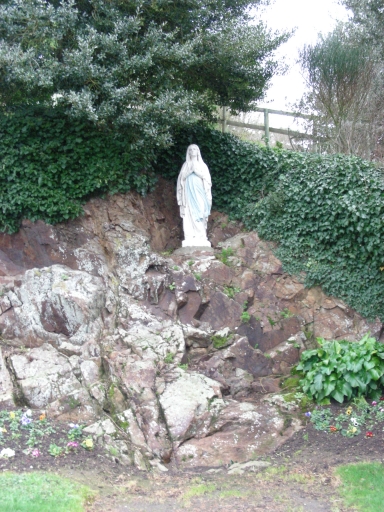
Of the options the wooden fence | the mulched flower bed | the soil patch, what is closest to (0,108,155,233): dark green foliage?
the mulched flower bed

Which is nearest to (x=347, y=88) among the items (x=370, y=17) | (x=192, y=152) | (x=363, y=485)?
(x=370, y=17)

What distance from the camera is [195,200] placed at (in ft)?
39.2

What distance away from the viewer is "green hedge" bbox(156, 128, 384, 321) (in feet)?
35.9

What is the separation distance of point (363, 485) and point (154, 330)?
4.23m

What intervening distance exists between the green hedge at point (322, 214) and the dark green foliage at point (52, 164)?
2.56 meters

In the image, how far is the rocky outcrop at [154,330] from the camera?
8.59m

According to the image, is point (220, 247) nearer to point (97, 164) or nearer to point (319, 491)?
point (97, 164)

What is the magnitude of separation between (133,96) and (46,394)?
548 cm

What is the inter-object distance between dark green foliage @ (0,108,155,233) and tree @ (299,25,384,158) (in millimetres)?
5812

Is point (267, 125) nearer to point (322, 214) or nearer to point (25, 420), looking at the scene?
point (322, 214)

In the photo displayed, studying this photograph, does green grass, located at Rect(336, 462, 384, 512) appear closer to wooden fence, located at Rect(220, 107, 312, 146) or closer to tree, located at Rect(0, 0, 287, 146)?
tree, located at Rect(0, 0, 287, 146)

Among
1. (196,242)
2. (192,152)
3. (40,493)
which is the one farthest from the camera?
(192,152)

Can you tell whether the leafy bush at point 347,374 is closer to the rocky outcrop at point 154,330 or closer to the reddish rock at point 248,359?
the rocky outcrop at point 154,330

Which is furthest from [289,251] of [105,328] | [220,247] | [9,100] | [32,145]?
[9,100]
